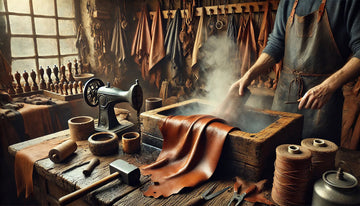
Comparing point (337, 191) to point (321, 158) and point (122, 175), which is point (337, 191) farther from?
point (122, 175)

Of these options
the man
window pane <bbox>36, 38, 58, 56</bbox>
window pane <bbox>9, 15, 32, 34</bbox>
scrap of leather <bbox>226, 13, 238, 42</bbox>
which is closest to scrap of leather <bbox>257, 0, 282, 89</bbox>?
scrap of leather <bbox>226, 13, 238, 42</bbox>

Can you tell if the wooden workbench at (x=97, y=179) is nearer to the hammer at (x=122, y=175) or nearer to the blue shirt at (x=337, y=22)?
the hammer at (x=122, y=175)

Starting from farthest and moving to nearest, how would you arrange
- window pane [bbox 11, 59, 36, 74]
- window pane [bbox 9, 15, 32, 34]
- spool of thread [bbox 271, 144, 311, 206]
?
window pane [bbox 11, 59, 36, 74] → window pane [bbox 9, 15, 32, 34] → spool of thread [bbox 271, 144, 311, 206]

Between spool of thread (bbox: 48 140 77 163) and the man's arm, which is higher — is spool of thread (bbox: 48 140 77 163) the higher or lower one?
the lower one

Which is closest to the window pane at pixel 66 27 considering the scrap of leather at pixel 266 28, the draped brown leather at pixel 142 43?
the draped brown leather at pixel 142 43

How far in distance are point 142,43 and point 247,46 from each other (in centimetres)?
226

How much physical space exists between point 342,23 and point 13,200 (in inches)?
157

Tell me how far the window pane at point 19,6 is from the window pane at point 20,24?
0.11 metres

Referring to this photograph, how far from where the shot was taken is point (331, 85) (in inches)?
67.1

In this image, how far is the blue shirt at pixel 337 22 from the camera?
1.92m

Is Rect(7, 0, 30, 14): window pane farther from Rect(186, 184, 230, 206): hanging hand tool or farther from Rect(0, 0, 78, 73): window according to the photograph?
Rect(186, 184, 230, 206): hanging hand tool

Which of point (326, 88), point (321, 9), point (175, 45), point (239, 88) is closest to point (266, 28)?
point (321, 9)

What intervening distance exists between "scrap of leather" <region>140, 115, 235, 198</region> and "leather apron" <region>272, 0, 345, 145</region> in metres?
1.07

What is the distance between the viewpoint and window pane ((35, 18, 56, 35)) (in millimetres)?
4387
